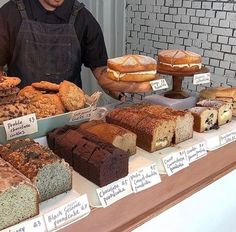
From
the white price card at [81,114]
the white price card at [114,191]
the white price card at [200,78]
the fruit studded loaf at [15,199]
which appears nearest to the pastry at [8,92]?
the white price card at [81,114]

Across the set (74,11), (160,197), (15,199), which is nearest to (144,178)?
(160,197)

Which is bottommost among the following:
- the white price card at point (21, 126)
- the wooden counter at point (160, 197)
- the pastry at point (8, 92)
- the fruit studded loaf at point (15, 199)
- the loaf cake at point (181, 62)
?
the wooden counter at point (160, 197)

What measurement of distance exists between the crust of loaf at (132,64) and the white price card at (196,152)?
44cm

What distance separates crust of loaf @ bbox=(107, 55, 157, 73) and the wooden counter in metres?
0.50

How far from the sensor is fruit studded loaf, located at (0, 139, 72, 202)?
3.30 feet

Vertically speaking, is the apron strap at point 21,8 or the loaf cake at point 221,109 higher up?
the apron strap at point 21,8

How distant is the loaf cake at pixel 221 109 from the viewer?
1633mm

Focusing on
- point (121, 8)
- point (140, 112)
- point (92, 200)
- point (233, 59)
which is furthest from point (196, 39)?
point (92, 200)

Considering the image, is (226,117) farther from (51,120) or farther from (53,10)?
(53,10)

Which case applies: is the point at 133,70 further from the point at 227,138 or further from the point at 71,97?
the point at 227,138

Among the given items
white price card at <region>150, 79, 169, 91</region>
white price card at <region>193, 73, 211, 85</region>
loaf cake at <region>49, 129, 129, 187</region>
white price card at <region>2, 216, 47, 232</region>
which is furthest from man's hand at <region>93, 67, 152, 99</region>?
white price card at <region>2, 216, 47, 232</region>

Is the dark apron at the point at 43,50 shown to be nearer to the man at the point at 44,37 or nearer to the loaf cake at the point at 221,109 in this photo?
the man at the point at 44,37

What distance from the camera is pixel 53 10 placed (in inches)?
92.6

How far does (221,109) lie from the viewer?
1.64 m
